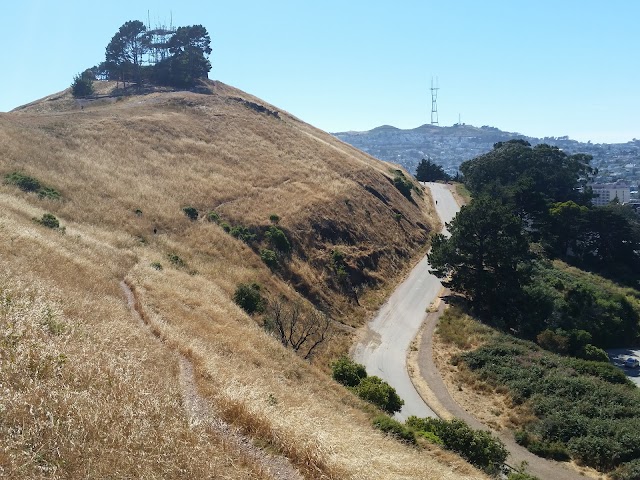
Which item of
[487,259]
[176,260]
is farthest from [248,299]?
[487,259]

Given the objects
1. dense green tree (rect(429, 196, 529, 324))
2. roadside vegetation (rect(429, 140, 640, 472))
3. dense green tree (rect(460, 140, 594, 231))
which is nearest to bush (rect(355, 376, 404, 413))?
roadside vegetation (rect(429, 140, 640, 472))

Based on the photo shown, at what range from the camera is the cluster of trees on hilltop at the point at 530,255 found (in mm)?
34969

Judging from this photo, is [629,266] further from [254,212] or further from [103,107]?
[103,107]

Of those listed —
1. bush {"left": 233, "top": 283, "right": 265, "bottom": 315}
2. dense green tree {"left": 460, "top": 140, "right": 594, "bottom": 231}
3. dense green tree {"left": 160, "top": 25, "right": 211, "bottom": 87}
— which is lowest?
bush {"left": 233, "top": 283, "right": 265, "bottom": 315}

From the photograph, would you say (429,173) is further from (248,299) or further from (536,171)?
(248,299)

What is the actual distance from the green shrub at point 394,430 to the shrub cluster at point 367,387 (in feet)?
14.6

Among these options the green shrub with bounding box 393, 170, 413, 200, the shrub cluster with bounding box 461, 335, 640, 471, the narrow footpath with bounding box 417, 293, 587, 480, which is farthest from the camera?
the green shrub with bounding box 393, 170, 413, 200

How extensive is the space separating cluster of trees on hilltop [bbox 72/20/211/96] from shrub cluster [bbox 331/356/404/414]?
69497 mm

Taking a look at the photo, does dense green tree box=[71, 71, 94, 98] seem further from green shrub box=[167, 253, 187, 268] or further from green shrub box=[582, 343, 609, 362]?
green shrub box=[582, 343, 609, 362]

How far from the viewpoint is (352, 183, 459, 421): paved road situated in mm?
24006

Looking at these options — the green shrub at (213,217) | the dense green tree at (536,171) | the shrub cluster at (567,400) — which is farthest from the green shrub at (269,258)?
the dense green tree at (536,171)

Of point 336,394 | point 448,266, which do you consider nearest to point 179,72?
point 448,266

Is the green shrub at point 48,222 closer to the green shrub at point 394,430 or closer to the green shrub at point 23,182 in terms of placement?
the green shrub at point 23,182

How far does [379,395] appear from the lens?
18.8 meters
